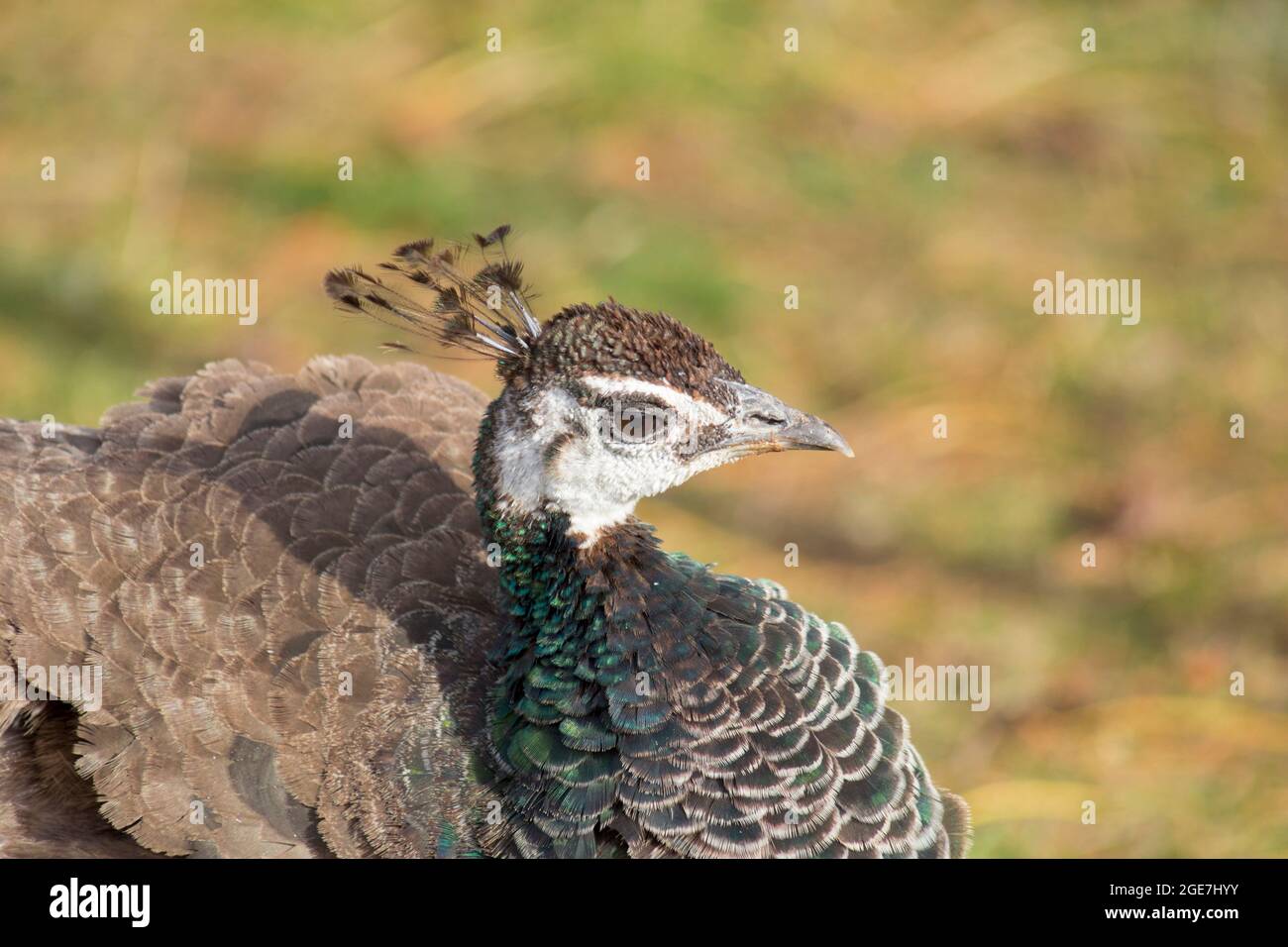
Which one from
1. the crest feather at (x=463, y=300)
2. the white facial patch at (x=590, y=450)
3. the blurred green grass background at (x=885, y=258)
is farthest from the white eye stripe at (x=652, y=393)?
the blurred green grass background at (x=885, y=258)

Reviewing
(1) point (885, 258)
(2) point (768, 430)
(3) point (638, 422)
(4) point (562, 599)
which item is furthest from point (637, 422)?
(1) point (885, 258)

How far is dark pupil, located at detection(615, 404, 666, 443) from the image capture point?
405 centimetres

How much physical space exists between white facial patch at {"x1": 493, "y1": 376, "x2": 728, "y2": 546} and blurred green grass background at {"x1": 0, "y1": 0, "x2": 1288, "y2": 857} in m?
2.17

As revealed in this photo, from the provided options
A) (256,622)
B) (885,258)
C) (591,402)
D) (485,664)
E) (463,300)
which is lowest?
(485,664)

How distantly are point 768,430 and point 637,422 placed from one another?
408 mm

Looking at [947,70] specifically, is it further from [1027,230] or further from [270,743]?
[270,743]

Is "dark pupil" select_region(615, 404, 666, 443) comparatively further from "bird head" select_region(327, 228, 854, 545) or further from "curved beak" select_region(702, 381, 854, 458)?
"curved beak" select_region(702, 381, 854, 458)

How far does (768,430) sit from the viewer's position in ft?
13.8

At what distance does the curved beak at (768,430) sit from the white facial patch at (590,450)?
99mm

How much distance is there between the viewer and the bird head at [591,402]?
4051 mm

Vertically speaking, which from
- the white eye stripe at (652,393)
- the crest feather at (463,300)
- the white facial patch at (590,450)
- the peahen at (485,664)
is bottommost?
the peahen at (485,664)

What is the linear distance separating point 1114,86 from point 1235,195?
119 centimetres

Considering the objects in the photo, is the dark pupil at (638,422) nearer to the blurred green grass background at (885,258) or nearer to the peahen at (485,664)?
the peahen at (485,664)

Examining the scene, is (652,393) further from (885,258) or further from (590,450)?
(885,258)
